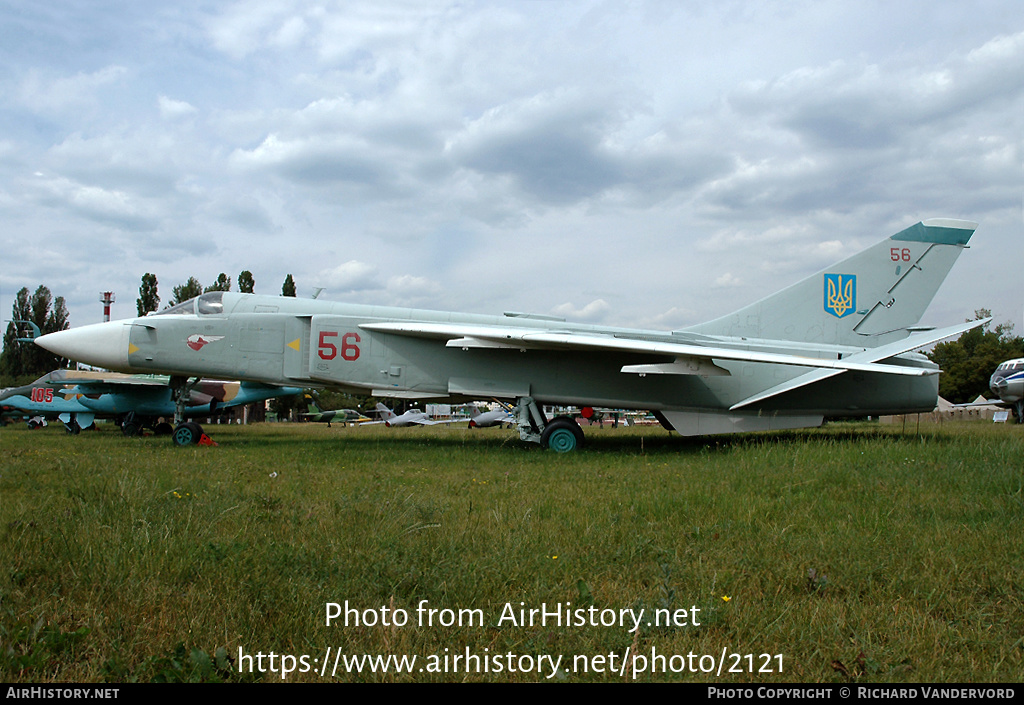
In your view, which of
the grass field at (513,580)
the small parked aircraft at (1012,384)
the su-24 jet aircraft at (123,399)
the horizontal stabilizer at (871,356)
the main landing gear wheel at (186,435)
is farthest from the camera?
the small parked aircraft at (1012,384)

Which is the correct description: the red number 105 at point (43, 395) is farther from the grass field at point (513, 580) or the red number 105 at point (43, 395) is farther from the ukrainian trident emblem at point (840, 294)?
the ukrainian trident emblem at point (840, 294)

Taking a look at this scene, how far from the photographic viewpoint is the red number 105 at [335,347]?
36.0 ft

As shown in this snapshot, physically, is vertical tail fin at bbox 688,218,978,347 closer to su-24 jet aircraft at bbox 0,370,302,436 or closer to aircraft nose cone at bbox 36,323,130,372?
aircraft nose cone at bbox 36,323,130,372

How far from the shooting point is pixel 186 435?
12305 millimetres

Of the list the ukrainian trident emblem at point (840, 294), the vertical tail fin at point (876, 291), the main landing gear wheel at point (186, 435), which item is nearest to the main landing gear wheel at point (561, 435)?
the vertical tail fin at point (876, 291)

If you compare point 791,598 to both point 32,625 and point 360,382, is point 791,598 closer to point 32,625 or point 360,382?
point 32,625

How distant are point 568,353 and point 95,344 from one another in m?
8.98

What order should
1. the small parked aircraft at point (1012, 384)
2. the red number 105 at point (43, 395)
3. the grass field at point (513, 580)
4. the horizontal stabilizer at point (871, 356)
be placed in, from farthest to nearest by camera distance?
1. the small parked aircraft at point (1012, 384)
2. the red number 105 at point (43, 395)
3. the horizontal stabilizer at point (871, 356)
4. the grass field at point (513, 580)

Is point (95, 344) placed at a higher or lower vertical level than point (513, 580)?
higher

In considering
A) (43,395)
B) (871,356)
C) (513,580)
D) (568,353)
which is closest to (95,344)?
(568,353)

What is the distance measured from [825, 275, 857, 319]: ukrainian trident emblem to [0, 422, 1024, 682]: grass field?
6835mm

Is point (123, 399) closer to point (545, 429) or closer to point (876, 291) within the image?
point (545, 429)

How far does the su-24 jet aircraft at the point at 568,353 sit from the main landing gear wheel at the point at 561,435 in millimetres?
26

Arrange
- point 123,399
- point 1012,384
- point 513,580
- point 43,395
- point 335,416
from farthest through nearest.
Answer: point 335,416 < point 1012,384 < point 43,395 < point 123,399 < point 513,580
